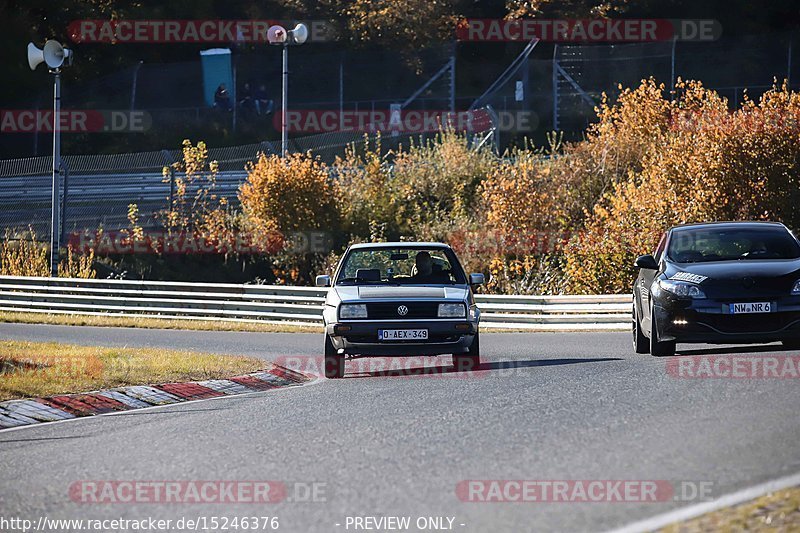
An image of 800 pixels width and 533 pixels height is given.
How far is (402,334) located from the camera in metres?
15.5

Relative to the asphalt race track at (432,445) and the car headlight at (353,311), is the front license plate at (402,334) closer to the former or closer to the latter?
the car headlight at (353,311)

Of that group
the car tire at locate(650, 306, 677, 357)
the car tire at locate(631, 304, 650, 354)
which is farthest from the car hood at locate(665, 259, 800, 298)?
the car tire at locate(631, 304, 650, 354)

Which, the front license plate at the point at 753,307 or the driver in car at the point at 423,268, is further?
the driver in car at the point at 423,268

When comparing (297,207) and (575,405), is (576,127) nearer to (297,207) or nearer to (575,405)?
(297,207)

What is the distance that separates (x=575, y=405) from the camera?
11.4 m

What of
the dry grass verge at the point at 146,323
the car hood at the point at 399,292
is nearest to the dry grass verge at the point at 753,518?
the car hood at the point at 399,292

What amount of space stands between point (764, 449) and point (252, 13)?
5451 centimetres

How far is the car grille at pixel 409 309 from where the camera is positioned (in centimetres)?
1563

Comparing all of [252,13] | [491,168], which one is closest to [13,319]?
[491,168]

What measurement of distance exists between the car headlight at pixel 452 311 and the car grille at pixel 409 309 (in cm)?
6

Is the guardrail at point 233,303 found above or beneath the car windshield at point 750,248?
beneath

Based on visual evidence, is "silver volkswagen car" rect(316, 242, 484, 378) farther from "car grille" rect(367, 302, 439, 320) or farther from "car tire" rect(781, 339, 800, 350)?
"car tire" rect(781, 339, 800, 350)

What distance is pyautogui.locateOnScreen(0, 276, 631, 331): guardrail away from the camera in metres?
25.3

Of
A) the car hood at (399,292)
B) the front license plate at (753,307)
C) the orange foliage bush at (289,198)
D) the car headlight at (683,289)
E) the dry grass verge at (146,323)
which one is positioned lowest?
the dry grass verge at (146,323)
